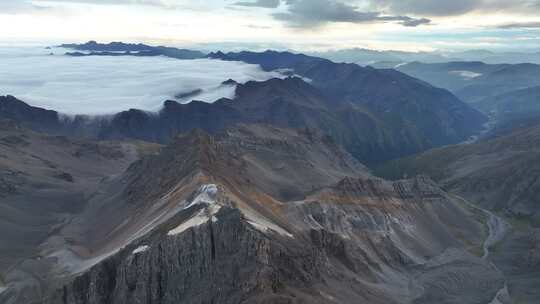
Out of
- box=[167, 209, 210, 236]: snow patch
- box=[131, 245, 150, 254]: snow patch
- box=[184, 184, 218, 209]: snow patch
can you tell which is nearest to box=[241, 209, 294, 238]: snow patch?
box=[184, 184, 218, 209]: snow patch

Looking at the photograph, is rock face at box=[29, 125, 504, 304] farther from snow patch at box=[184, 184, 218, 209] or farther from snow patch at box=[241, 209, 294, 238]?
snow patch at box=[241, 209, 294, 238]

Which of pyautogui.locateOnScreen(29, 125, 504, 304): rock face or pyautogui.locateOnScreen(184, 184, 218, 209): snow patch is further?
pyautogui.locateOnScreen(184, 184, 218, 209): snow patch

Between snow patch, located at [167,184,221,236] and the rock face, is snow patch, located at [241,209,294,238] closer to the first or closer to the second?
the rock face

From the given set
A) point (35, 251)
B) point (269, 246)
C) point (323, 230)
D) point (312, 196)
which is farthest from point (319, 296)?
point (35, 251)

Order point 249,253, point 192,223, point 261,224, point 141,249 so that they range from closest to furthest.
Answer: point 249,253
point 141,249
point 192,223
point 261,224

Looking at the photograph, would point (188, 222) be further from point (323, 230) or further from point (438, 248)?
point (438, 248)

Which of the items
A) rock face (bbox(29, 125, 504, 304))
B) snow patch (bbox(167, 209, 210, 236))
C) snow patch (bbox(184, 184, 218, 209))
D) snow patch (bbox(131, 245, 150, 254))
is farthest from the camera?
snow patch (bbox(184, 184, 218, 209))

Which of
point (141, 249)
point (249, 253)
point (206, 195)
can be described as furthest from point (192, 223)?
point (206, 195)

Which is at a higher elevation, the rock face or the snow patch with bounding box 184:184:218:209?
the snow patch with bounding box 184:184:218:209

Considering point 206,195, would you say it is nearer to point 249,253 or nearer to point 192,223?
point 192,223

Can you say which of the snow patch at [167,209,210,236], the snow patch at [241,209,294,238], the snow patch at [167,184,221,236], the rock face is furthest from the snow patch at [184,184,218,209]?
the snow patch at [241,209,294,238]

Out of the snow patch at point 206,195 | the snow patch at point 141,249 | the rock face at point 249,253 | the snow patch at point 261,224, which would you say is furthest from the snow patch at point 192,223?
the snow patch at point 261,224

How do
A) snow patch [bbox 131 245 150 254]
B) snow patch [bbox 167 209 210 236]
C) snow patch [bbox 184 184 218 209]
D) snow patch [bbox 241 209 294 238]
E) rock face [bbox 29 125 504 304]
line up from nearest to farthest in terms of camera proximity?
1. rock face [bbox 29 125 504 304]
2. snow patch [bbox 131 245 150 254]
3. snow patch [bbox 167 209 210 236]
4. snow patch [bbox 241 209 294 238]
5. snow patch [bbox 184 184 218 209]
